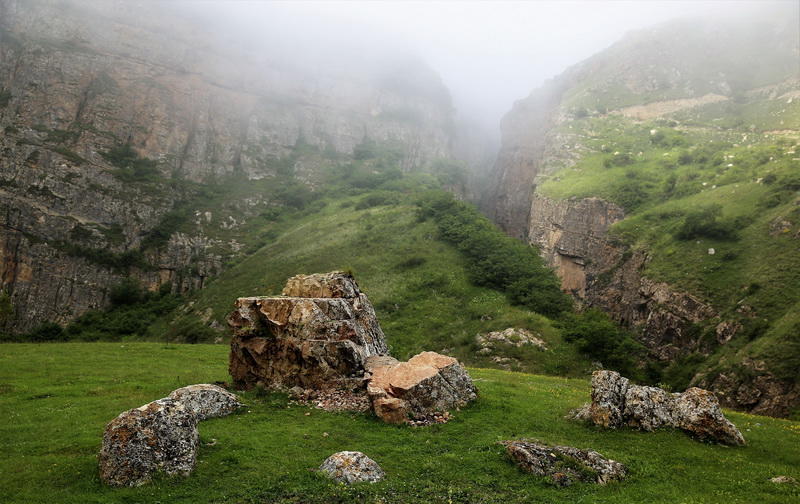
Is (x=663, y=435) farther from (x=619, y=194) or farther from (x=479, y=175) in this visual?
(x=479, y=175)

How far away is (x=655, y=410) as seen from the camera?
18.5 meters

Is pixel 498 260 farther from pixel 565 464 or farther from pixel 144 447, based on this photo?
pixel 144 447

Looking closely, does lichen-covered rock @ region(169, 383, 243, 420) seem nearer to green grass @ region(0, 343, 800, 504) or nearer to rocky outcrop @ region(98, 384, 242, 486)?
green grass @ region(0, 343, 800, 504)

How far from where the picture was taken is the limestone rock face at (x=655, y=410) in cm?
1733

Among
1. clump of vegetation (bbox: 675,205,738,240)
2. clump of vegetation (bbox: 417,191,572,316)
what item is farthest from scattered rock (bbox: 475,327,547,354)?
clump of vegetation (bbox: 675,205,738,240)

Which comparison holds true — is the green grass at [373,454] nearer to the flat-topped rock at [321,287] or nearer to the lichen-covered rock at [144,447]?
the lichen-covered rock at [144,447]

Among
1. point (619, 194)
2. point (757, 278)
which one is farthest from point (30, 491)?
point (619, 194)

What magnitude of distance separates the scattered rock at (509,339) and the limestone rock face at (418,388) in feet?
78.5

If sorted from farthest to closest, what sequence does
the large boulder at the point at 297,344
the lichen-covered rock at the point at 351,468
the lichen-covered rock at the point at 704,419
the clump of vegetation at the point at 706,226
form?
1. the clump of vegetation at the point at 706,226
2. the large boulder at the point at 297,344
3. the lichen-covered rock at the point at 704,419
4. the lichen-covered rock at the point at 351,468

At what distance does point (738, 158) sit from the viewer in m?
66.9

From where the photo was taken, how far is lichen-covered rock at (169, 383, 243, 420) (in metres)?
18.1

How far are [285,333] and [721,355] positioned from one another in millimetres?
36107

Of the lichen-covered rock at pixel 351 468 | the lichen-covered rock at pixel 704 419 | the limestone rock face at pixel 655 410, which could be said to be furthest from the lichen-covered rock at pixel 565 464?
the lichen-covered rock at pixel 704 419

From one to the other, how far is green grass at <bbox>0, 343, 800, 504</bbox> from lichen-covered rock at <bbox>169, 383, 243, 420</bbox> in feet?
1.91
